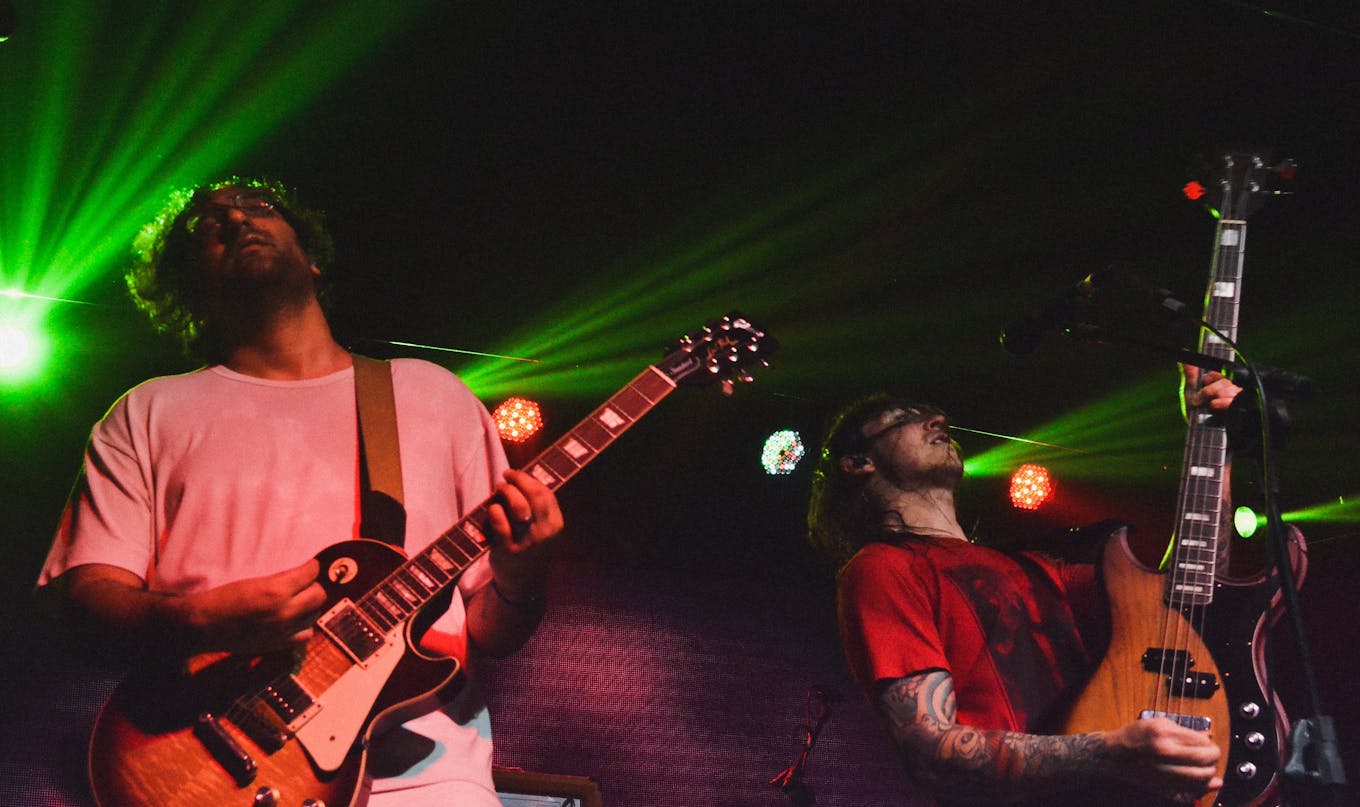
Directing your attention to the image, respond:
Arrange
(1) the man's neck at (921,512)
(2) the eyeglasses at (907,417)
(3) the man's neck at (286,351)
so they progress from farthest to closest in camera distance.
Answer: (2) the eyeglasses at (907,417), (1) the man's neck at (921,512), (3) the man's neck at (286,351)

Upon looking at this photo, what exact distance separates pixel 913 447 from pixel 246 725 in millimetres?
2499

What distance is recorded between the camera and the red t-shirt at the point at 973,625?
2.93 m

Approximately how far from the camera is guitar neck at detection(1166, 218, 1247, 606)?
288 centimetres

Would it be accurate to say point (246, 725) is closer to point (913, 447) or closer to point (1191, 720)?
point (1191, 720)

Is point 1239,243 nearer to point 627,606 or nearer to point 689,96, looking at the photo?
point 689,96

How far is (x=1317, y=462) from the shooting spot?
573 centimetres

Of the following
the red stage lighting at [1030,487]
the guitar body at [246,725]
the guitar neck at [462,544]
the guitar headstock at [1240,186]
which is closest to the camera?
the guitar body at [246,725]

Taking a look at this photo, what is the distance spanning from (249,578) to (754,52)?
2576mm

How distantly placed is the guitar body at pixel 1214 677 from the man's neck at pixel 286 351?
224 centimetres

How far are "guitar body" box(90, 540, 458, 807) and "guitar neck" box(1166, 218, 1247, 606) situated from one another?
6.71 ft

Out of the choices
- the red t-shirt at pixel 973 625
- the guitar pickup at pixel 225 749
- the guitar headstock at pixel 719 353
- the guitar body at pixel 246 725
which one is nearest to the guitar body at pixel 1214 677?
the red t-shirt at pixel 973 625

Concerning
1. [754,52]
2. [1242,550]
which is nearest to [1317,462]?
[1242,550]

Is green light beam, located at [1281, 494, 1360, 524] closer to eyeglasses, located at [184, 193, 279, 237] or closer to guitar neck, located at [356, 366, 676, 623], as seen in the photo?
guitar neck, located at [356, 366, 676, 623]

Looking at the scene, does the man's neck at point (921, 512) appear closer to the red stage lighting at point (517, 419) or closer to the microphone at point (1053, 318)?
the microphone at point (1053, 318)
